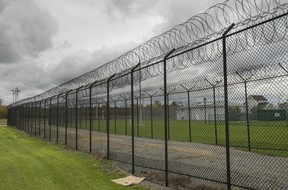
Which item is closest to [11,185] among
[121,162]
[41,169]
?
[41,169]

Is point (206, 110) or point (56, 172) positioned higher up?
point (206, 110)

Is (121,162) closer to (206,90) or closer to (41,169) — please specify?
(41,169)

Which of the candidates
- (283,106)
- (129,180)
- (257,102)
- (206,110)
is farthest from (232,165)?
(206,110)

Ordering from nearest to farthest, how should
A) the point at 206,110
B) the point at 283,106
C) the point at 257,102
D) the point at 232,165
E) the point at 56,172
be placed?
the point at 283,106 < the point at 257,102 < the point at 56,172 < the point at 232,165 < the point at 206,110

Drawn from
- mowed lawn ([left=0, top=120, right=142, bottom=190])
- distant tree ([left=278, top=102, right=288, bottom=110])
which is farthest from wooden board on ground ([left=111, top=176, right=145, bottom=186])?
distant tree ([left=278, top=102, right=288, bottom=110])

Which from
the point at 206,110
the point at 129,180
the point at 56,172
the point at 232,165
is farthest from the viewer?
the point at 206,110

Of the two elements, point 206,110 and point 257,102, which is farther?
point 206,110

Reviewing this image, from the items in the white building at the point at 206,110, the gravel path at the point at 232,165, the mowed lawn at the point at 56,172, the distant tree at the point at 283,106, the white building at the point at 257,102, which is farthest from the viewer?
the white building at the point at 206,110

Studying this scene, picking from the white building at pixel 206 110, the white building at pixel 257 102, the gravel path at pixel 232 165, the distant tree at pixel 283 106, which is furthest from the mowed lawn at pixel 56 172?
the white building at pixel 206 110

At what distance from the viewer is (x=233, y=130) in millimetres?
19719

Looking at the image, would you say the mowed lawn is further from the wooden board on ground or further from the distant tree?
the distant tree

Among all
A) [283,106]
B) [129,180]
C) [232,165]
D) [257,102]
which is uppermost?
[257,102]

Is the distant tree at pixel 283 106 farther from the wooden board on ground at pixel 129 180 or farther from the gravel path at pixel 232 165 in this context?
the wooden board on ground at pixel 129 180

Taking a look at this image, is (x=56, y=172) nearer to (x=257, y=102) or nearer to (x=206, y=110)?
(x=257, y=102)
